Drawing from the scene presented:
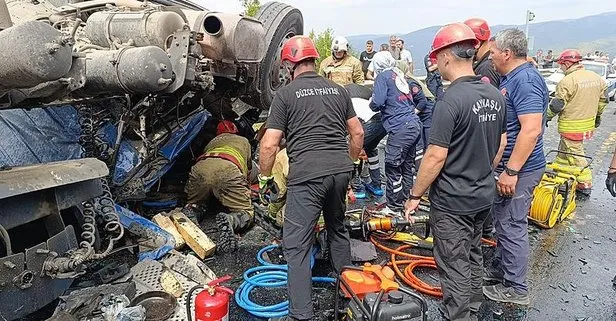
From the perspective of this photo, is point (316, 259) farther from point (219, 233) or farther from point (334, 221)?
point (219, 233)

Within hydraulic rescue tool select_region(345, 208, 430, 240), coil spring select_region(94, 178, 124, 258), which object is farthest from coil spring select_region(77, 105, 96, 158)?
hydraulic rescue tool select_region(345, 208, 430, 240)

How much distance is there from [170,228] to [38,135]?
1.20 m

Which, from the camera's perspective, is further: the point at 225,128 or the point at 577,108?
the point at 577,108

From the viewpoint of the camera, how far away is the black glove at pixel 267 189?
11.3 ft

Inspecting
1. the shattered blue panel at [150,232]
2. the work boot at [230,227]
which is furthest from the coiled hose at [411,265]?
the shattered blue panel at [150,232]

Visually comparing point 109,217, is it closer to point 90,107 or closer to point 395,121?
point 90,107

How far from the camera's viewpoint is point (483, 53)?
4.20 meters

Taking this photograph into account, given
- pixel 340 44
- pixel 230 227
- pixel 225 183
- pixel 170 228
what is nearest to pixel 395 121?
pixel 225 183

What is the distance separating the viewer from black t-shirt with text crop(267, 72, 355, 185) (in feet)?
9.98

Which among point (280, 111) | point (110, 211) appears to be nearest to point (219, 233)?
point (110, 211)

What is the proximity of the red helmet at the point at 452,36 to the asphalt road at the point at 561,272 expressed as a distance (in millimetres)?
1691

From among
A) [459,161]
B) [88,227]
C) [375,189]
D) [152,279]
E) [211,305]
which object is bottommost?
[375,189]

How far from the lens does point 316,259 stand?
12.6 feet

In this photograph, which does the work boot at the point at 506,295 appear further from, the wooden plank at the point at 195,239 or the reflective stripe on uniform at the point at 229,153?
the reflective stripe on uniform at the point at 229,153
